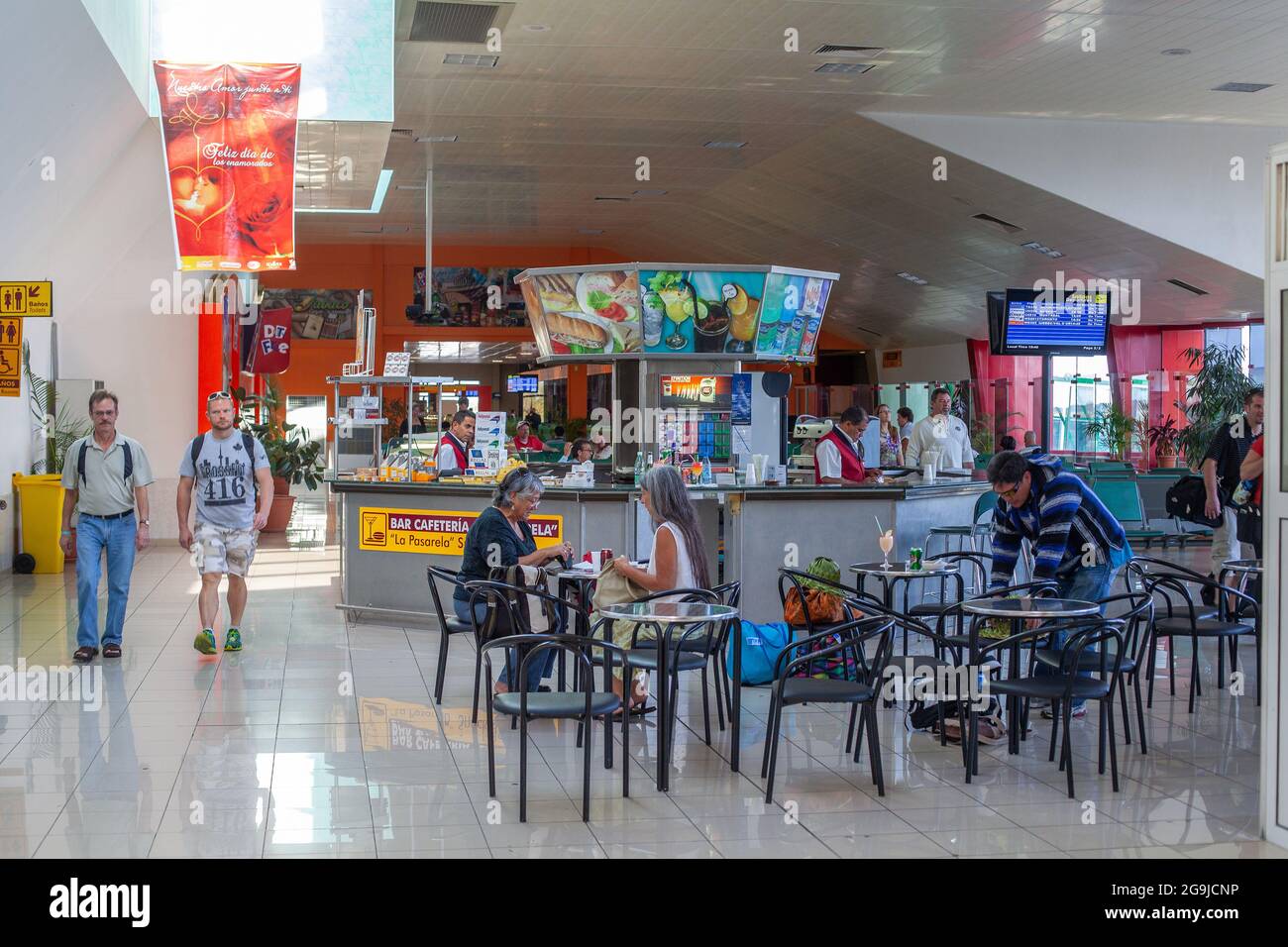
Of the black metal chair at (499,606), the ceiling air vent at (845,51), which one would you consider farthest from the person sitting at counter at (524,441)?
the black metal chair at (499,606)

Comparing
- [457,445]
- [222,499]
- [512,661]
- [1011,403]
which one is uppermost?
[1011,403]

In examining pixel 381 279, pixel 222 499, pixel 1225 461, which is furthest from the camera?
pixel 381 279

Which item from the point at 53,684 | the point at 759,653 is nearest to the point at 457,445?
the point at 53,684

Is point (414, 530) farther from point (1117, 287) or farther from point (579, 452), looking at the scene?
point (1117, 287)

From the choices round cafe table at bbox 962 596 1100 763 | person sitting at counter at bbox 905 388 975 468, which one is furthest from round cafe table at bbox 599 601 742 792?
person sitting at counter at bbox 905 388 975 468

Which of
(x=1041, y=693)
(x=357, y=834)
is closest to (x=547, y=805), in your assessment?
(x=357, y=834)

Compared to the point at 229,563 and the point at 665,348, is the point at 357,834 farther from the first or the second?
the point at 665,348

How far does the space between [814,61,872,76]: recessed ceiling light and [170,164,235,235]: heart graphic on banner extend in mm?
6272

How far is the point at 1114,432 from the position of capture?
16719mm

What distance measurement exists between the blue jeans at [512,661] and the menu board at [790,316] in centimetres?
319

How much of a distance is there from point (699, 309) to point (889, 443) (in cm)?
854

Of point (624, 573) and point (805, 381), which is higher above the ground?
point (805, 381)
